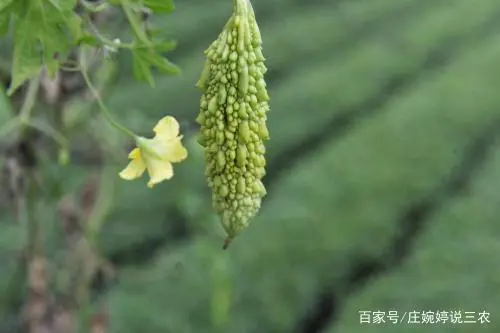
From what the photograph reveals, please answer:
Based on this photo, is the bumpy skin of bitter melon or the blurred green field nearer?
the bumpy skin of bitter melon

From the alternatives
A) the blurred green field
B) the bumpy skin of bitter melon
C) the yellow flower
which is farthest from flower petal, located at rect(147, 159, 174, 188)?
the blurred green field

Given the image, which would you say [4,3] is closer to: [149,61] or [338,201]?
[149,61]

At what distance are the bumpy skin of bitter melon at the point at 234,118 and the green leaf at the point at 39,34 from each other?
0.51ft

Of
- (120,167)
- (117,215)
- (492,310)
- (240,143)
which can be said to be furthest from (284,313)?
(240,143)

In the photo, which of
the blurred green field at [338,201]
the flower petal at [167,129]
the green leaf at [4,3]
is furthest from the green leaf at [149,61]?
the blurred green field at [338,201]

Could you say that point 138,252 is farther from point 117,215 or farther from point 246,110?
point 246,110

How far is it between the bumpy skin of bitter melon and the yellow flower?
0.11 m

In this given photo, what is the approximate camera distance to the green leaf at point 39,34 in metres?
0.78

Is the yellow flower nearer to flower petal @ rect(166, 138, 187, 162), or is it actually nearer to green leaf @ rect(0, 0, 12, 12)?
flower petal @ rect(166, 138, 187, 162)

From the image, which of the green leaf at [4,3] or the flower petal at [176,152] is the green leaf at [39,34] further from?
the flower petal at [176,152]

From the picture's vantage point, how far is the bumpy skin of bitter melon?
73cm

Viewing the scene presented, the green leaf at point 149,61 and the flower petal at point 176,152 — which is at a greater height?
the green leaf at point 149,61

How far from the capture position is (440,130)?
4.76 meters

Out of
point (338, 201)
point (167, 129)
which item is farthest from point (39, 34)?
point (338, 201)
